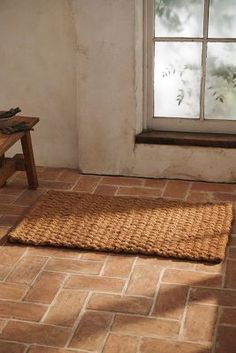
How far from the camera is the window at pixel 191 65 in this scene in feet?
14.5

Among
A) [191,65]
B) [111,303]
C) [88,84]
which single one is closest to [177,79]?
[191,65]

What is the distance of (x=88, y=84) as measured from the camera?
450cm

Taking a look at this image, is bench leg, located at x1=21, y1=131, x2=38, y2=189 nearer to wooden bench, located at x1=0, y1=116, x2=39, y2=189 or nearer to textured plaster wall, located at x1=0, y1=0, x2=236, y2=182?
wooden bench, located at x1=0, y1=116, x2=39, y2=189

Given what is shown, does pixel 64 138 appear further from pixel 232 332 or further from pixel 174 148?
pixel 232 332

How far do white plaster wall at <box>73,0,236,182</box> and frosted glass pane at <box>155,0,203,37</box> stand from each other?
21cm

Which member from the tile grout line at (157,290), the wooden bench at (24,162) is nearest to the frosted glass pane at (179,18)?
the wooden bench at (24,162)

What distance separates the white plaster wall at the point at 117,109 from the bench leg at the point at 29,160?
0.43 metres

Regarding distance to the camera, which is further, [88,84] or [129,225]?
[88,84]

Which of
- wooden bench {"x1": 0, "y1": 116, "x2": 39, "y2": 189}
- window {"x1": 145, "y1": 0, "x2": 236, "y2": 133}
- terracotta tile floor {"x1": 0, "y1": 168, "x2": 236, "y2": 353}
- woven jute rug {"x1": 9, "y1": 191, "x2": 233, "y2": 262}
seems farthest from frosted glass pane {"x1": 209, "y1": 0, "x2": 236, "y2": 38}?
terracotta tile floor {"x1": 0, "y1": 168, "x2": 236, "y2": 353}

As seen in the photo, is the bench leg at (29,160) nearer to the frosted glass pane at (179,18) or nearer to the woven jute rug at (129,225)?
the woven jute rug at (129,225)

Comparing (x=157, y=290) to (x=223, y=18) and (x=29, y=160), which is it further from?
(x=223, y=18)

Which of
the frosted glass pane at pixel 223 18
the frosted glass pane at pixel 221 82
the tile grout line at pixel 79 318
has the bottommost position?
the tile grout line at pixel 79 318

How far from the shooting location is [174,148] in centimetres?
456

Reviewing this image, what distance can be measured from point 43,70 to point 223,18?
1.34 meters
